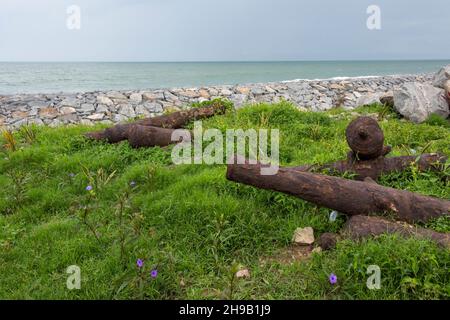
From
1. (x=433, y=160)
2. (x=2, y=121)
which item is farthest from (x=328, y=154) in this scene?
(x=2, y=121)

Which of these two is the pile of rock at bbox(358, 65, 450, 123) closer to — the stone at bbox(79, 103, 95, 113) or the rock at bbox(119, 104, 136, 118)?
the rock at bbox(119, 104, 136, 118)

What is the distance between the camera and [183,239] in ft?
12.5

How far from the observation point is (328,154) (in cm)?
557

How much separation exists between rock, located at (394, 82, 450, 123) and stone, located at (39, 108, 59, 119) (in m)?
11.2

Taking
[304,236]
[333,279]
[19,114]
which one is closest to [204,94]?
[19,114]

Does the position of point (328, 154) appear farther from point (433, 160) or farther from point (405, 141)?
point (405, 141)

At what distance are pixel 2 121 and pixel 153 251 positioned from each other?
11.4 meters

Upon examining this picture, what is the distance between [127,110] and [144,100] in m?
1.62

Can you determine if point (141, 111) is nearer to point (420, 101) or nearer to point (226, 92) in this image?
point (226, 92)

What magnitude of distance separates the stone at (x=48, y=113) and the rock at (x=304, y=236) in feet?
38.6

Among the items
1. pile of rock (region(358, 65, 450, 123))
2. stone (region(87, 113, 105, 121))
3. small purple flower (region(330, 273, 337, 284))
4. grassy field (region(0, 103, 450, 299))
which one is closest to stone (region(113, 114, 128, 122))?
stone (region(87, 113, 105, 121))

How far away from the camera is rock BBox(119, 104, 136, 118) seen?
44.2ft

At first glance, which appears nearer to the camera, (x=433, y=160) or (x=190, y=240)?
(x=190, y=240)
